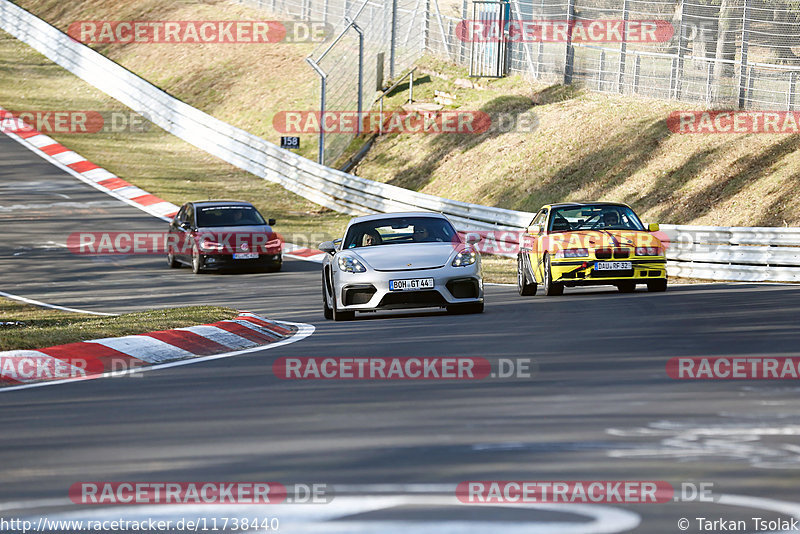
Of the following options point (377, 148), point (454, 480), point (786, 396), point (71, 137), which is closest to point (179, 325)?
point (786, 396)

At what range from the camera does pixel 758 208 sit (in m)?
25.3

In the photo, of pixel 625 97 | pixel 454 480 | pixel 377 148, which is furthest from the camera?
pixel 377 148

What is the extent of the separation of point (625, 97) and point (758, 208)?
10055 millimetres

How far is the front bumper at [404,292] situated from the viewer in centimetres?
1491

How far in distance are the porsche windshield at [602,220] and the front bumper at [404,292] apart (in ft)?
13.9

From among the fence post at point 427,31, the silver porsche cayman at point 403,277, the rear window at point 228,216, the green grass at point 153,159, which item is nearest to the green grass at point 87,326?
the silver porsche cayman at point 403,277

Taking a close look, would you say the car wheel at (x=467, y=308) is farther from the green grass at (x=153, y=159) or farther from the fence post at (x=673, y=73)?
the fence post at (x=673, y=73)

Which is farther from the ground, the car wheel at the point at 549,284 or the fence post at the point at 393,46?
the fence post at the point at 393,46

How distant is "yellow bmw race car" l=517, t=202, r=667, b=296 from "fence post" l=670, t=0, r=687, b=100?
1323 cm

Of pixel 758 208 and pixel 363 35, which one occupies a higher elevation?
pixel 363 35

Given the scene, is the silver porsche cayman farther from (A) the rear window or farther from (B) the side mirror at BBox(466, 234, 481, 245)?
(A) the rear window

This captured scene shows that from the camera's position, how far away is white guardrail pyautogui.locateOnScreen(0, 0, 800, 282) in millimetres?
22348

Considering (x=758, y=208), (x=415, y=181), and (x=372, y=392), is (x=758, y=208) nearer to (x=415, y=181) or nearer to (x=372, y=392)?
(x=415, y=181)

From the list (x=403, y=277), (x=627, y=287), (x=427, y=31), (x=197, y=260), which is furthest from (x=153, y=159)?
(x=403, y=277)
